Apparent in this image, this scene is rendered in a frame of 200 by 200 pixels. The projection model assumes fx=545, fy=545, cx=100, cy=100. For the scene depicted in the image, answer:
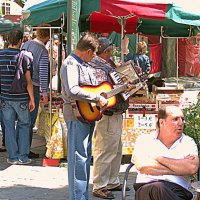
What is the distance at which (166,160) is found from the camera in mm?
4180

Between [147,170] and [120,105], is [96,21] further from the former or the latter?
[147,170]

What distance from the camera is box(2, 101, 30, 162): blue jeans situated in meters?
7.30

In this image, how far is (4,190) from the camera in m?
6.19

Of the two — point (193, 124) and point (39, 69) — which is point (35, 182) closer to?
point (39, 69)

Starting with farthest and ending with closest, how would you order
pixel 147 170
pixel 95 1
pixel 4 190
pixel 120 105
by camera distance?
pixel 95 1 → pixel 4 190 → pixel 120 105 → pixel 147 170

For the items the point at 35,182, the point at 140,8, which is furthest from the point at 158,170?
the point at 140,8

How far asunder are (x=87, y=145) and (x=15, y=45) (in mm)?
2686

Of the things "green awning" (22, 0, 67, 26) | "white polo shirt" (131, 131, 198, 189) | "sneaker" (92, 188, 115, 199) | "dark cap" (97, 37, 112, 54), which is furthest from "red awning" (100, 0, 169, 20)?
"white polo shirt" (131, 131, 198, 189)

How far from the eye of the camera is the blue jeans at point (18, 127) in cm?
730

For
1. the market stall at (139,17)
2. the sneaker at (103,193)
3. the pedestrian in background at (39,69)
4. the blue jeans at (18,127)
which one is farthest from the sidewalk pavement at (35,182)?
the pedestrian in background at (39,69)

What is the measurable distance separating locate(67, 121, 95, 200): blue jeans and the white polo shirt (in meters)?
0.79

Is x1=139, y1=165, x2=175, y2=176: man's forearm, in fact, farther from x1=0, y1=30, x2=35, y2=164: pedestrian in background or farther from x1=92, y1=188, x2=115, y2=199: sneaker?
x1=0, y1=30, x2=35, y2=164: pedestrian in background

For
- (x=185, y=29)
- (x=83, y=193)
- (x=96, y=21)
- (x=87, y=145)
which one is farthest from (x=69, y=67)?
(x=185, y=29)

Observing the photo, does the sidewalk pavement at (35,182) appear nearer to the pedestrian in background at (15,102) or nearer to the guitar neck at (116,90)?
the pedestrian in background at (15,102)
